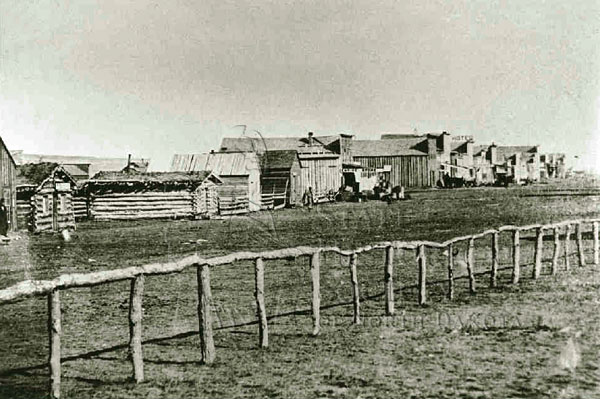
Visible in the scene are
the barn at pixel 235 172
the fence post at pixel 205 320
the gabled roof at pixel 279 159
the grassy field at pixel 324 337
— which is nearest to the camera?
the grassy field at pixel 324 337

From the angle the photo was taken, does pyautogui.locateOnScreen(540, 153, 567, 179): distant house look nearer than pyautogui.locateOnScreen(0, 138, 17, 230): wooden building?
No

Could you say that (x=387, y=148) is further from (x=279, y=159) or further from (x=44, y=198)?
(x=44, y=198)

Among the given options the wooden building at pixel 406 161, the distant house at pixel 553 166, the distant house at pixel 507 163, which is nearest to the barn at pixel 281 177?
the wooden building at pixel 406 161

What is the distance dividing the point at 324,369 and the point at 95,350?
3.18 meters

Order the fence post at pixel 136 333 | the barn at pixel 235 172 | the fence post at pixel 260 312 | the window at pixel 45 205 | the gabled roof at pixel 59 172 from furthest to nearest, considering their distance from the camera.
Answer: the barn at pixel 235 172, the gabled roof at pixel 59 172, the window at pixel 45 205, the fence post at pixel 260 312, the fence post at pixel 136 333

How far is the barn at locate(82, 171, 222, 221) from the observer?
3722 cm

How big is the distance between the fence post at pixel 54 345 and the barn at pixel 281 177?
39.2 metres

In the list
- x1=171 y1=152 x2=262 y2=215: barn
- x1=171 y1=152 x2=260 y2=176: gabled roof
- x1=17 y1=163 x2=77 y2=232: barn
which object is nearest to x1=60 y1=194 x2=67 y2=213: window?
x1=17 y1=163 x2=77 y2=232: barn

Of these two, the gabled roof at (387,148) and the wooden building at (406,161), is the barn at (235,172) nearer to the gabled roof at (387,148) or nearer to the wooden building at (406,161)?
the wooden building at (406,161)

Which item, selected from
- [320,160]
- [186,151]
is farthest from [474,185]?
[186,151]

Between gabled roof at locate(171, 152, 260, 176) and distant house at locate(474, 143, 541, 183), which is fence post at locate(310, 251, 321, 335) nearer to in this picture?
gabled roof at locate(171, 152, 260, 176)

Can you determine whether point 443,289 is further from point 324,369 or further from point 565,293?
point 324,369

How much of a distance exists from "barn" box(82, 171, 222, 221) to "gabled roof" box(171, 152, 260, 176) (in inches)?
209

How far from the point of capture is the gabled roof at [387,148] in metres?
77.5
